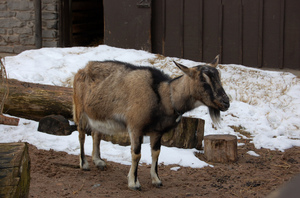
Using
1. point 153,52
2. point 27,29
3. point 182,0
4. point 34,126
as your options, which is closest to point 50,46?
point 27,29

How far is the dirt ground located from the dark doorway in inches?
258

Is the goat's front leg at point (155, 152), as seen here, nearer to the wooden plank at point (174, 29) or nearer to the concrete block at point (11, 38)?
the wooden plank at point (174, 29)

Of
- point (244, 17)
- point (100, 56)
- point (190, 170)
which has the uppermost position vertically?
point (244, 17)

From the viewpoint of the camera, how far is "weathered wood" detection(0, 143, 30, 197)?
3.23m

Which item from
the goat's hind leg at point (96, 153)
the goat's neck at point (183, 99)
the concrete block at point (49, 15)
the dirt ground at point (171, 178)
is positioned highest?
the concrete block at point (49, 15)

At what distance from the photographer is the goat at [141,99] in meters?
4.82

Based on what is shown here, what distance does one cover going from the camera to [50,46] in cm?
1181

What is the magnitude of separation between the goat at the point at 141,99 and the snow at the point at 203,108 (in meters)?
0.75

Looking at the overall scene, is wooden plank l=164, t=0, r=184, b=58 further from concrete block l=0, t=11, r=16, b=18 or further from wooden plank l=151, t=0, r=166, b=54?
concrete block l=0, t=11, r=16, b=18

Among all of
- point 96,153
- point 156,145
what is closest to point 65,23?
point 96,153

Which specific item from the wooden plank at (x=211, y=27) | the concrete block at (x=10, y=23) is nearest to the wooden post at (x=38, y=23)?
the concrete block at (x=10, y=23)

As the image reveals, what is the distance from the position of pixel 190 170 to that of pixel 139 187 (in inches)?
43.1

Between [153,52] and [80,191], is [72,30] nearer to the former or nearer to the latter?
[153,52]

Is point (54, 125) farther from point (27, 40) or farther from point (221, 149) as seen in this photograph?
point (27, 40)
